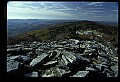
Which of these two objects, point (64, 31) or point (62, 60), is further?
point (64, 31)

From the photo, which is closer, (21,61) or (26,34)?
(21,61)

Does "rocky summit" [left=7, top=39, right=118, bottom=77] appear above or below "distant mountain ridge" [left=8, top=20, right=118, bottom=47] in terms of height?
below

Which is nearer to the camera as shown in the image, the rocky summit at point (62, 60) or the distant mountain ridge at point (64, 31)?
the rocky summit at point (62, 60)

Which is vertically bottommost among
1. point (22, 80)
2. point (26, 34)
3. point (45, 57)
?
point (22, 80)

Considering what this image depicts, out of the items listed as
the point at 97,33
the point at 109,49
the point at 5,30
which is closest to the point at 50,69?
the point at 5,30

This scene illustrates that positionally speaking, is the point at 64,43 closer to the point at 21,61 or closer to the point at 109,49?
the point at 109,49

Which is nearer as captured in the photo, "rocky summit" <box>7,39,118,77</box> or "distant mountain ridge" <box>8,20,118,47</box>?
"rocky summit" <box>7,39,118,77</box>

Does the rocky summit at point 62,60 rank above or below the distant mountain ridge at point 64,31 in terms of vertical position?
below

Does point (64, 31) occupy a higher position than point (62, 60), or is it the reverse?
point (64, 31)
